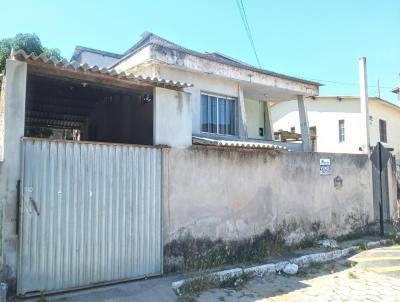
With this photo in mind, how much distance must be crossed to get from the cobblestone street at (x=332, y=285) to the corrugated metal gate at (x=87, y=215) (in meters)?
1.60

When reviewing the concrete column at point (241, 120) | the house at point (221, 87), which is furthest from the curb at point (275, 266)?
the concrete column at point (241, 120)

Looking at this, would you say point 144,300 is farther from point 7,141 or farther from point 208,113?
point 208,113

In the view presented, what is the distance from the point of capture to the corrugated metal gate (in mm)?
5949

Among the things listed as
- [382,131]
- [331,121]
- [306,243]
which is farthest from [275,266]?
[382,131]

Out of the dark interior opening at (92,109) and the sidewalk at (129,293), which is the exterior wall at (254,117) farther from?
the sidewalk at (129,293)

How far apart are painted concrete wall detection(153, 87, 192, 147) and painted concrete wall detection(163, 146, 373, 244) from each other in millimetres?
251

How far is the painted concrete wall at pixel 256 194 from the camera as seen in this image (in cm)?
776

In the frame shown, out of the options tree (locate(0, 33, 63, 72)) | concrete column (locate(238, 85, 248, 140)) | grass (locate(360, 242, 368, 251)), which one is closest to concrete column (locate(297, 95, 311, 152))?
concrete column (locate(238, 85, 248, 140))

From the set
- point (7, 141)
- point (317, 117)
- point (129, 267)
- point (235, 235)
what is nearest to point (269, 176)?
point (235, 235)

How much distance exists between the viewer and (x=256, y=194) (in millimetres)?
9180

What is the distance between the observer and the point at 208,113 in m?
11.5

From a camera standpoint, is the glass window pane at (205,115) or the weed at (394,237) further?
the weed at (394,237)

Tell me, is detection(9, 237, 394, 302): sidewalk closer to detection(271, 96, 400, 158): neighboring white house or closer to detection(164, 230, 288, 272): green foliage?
detection(164, 230, 288, 272): green foliage

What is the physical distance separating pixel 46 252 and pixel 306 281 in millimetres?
4908
